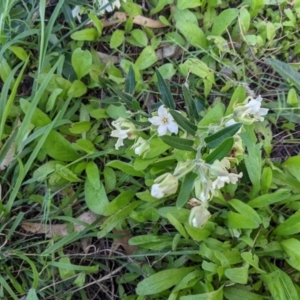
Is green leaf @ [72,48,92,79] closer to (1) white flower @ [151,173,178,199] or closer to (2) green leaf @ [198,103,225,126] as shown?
(2) green leaf @ [198,103,225,126]

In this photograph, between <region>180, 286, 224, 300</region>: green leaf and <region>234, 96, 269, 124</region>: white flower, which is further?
<region>180, 286, 224, 300</region>: green leaf

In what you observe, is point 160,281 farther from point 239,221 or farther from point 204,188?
point 204,188

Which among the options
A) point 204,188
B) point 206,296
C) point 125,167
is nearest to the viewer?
point 204,188

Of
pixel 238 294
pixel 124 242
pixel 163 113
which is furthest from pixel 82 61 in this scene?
pixel 238 294

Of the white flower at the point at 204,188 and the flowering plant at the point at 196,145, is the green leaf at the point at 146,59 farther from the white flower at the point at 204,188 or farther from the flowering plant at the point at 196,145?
the white flower at the point at 204,188

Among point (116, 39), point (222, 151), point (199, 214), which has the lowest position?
point (199, 214)

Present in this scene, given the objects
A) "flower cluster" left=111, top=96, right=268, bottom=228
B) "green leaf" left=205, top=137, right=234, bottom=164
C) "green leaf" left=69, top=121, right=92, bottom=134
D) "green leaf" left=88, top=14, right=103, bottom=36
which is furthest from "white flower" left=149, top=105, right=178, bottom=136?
"green leaf" left=88, top=14, right=103, bottom=36

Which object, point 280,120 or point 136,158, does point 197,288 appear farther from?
point 280,120
